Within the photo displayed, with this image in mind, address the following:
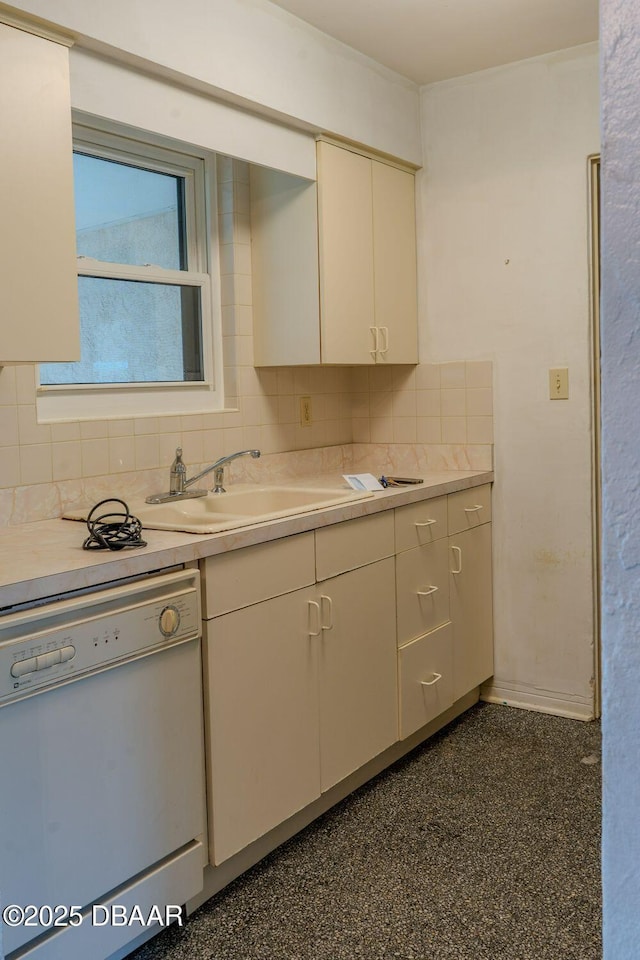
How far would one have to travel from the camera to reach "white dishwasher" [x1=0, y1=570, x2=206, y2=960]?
5.15ft

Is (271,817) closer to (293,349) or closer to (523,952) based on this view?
(523,952)

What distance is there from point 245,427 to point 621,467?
2467mm

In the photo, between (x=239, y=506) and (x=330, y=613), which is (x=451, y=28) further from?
(x=330, y=613)

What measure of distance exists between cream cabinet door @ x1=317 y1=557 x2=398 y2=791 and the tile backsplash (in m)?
0.71

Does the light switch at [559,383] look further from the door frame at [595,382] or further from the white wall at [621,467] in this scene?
the white wall at [621,467]

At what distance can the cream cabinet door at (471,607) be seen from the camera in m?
3.14

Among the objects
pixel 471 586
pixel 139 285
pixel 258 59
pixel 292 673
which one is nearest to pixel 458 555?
pixel 471 586

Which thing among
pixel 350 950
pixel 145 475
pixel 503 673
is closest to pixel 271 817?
pixel 350 950

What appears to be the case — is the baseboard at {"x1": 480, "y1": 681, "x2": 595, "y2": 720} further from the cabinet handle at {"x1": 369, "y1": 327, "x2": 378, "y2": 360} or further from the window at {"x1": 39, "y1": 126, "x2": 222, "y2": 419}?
the window at {"x1": 39, "y1": 126, "x2": 222, "y2": 419}

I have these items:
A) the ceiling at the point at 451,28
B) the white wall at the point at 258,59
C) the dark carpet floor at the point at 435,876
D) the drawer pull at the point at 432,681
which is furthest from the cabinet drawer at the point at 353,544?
the ceiling at the point at 451,28

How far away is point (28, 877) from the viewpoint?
5.20 ft

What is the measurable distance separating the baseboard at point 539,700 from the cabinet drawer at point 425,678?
406 mm

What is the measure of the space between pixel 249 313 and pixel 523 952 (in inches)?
86.9

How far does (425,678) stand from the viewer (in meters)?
2.94
